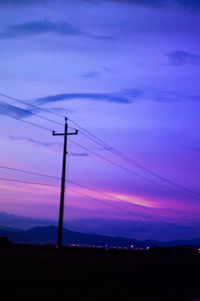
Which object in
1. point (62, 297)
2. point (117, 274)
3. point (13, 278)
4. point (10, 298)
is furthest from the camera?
point (117, 274)

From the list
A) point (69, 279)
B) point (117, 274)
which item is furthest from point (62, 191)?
point (69, 279)

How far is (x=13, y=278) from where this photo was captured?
87.6 feet

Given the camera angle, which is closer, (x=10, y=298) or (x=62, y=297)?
(x=10, y=298)

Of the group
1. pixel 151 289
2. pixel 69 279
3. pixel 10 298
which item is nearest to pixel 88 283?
pixel 69 279

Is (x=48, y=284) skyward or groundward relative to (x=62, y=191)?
groundward

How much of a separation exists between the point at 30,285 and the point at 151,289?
268 inches

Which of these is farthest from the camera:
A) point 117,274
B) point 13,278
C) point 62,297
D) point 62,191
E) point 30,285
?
point 62,191

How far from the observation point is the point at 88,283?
2723 centimetres

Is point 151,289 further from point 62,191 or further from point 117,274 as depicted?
point 62,191

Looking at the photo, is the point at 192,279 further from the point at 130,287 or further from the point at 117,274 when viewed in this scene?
the point at 130,287

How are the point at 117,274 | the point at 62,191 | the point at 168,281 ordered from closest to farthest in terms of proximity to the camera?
the point at 168,281, the point at 117,274, the point at 62,191

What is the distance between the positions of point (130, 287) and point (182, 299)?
16.7 feet

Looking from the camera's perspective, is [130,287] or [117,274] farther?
[117,274]

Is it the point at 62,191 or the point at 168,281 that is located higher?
the point at 62,191
